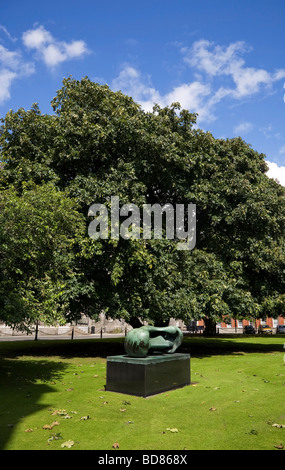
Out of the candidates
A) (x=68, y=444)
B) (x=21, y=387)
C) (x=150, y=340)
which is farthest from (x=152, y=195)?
(x=68, y=444)

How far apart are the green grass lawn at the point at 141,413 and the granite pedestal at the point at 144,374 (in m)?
0.25

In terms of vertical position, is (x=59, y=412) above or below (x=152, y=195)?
below

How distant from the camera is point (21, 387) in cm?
1097

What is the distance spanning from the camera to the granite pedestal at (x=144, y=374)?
939 cm

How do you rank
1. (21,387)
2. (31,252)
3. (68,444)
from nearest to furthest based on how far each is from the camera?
(68,444) → (21,387) → (31,252)

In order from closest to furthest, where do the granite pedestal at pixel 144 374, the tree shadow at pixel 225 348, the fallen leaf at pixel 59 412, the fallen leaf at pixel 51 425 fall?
the fallen leaf at pixel 51 425, the fallen leaf at pixel 59 412, the granite pedestal at pixel 144 374, the tree shadow at pixel 225 348

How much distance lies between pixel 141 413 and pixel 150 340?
295cm

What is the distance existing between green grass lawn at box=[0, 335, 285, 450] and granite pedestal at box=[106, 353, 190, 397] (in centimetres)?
25

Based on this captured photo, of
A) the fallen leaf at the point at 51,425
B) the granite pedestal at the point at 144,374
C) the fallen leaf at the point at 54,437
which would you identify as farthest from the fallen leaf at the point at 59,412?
the granite pedestal at the point at 144,374

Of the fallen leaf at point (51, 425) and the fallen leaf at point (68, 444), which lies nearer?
the fallen leaf at point (68, 444)

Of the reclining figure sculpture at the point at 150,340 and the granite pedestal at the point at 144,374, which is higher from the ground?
the reclining figure sculpture at the point at 150,340

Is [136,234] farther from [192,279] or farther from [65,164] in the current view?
[65,164]

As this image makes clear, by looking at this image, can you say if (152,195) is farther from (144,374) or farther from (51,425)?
(51,425)

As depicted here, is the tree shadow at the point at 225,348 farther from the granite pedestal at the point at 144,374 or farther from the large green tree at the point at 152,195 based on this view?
the granite pedestal at the point at 144,374
